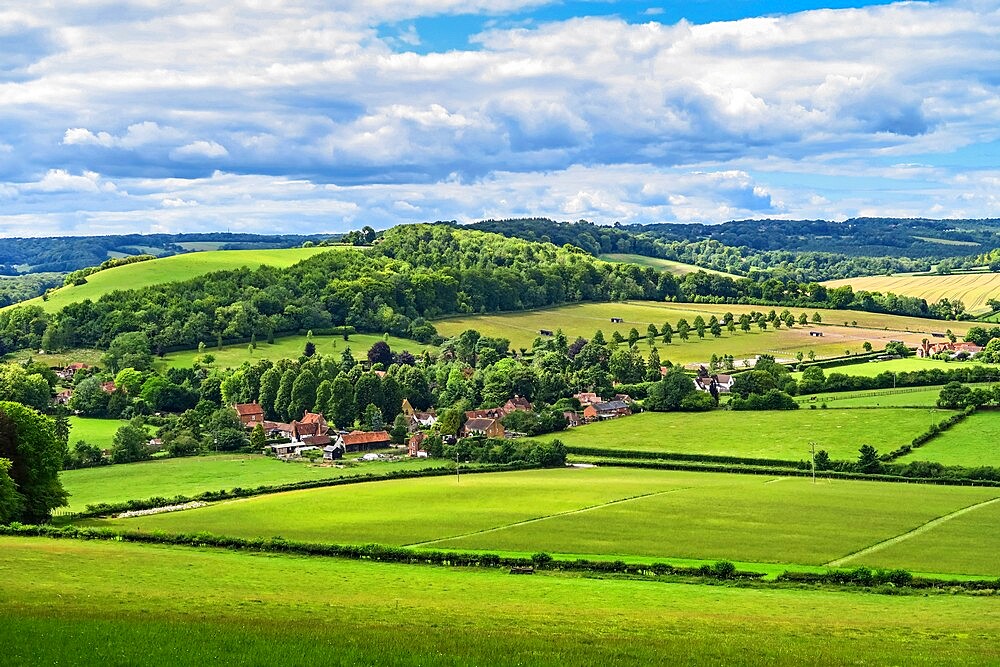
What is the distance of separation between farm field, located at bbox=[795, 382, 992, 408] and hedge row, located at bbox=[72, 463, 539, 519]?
34.2 m

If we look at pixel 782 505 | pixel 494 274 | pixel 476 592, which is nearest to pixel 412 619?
pixel 476 592

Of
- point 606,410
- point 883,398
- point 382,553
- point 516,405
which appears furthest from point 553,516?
point 516,405

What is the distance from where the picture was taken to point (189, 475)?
257 ft

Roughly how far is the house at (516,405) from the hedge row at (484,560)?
62.4 metres

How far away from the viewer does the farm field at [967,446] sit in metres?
75.0

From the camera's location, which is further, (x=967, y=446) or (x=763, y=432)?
(x=763, y=432)

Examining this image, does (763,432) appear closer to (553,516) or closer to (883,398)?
(883,398)

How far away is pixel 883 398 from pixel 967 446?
68.9ft

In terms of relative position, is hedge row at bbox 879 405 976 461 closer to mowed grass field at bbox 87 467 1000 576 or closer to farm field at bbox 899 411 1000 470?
farm field at bbox 899 411 1000 470

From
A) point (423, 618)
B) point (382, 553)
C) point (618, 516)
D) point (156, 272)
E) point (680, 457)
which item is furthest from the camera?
point (156, 272)

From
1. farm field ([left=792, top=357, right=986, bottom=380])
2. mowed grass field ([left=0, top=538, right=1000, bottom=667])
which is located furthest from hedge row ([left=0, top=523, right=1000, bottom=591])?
farm field ([left=792, top=357, right=986, bottom=380])

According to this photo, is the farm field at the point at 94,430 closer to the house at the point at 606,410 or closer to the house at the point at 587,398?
the house at the point at 606,410

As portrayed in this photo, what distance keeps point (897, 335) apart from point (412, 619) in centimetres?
12979

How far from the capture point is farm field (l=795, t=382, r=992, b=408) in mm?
95625
